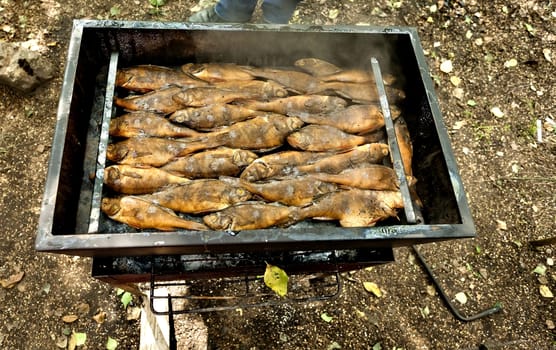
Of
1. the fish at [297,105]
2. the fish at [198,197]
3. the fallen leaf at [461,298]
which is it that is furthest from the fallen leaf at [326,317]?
the fish at [297,105]

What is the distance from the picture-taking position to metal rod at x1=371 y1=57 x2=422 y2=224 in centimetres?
256

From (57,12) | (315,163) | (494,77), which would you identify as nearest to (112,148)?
(315,163)

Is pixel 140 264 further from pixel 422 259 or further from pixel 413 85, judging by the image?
pixel 422 259

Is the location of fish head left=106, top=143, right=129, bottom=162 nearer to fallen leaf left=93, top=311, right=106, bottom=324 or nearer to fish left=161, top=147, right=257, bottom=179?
fish left=161, top=147, right=257, bottom=179

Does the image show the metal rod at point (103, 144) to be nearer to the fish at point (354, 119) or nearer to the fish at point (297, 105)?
the fish at point (297, 105)

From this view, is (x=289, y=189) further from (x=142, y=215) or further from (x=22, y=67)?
(x=22, y=67)

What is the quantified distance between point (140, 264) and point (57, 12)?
14.8 feet

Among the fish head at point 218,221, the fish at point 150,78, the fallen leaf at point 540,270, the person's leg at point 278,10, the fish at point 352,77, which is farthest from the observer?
the person's leg at point 278,10

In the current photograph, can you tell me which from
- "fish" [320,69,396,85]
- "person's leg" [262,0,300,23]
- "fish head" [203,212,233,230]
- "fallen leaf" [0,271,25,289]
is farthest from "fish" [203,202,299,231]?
"person's leg" [262,0,300,23]

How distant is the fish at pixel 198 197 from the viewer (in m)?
2.55

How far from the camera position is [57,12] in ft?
17.6

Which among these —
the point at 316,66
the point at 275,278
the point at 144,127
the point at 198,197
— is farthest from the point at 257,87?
the point at 275,278

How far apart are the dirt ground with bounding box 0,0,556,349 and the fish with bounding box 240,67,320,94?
6.69 feet

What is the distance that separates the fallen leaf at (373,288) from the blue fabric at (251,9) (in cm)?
338
